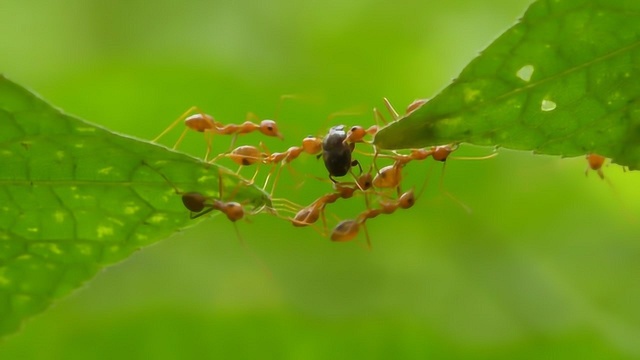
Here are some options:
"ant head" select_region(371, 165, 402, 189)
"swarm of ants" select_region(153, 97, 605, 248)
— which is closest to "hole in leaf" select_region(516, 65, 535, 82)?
"swarm of ants" select_region(153, 97, 605, 248)

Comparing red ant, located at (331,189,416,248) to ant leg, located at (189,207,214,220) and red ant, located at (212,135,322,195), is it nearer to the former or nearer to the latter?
red ant, located at (212,135,322,195)

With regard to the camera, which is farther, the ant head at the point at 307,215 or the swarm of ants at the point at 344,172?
the ant head at the point at 307,215

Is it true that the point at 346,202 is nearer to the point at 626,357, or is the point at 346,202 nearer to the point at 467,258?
the point at 467,258

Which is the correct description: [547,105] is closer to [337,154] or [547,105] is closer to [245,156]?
[337,154]

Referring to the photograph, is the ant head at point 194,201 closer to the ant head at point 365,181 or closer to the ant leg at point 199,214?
the ant leg at point 199,214

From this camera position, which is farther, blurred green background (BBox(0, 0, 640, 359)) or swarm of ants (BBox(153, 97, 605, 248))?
blurred green background (BBox(0, 0, 640, 359))

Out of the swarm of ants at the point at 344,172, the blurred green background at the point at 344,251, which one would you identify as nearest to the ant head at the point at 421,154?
the swarm of ants at the point at 344,172

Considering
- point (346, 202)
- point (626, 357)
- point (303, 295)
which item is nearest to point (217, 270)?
point (303, 295)
